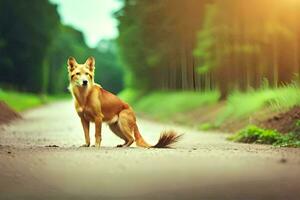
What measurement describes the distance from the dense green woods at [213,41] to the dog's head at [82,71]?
12.1 meters

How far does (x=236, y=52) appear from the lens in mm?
30609

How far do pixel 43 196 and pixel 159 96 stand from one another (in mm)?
40388

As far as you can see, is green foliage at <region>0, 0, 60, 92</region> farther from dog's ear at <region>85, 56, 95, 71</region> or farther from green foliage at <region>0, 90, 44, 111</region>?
dog's ear at <region>85, 56, 95, 71</region>

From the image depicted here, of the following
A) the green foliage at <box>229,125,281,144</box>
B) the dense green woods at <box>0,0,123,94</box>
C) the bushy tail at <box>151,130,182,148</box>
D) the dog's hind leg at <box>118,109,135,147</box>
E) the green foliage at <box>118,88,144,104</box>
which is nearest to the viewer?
the bushy tail at <box>151,130,182,148</box>

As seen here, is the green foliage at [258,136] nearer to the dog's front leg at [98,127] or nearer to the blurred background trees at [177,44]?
the dog's front leg at [98,127]

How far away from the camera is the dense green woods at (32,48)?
6638 cm

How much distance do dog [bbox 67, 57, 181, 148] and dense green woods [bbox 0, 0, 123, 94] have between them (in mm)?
51841

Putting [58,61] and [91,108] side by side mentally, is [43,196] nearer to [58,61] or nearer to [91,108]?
[91,108]

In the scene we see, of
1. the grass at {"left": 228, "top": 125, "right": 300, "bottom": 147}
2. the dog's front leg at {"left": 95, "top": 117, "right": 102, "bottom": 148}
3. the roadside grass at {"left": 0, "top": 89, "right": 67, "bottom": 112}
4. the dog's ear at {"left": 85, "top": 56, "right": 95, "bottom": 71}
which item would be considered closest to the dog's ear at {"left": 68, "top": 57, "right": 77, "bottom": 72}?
the dog's ear at {"left": 85, "top": 56, "right": 95, "bottom": 71}

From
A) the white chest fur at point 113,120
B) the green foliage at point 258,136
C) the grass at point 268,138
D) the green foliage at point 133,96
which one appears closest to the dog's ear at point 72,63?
the white chest fur at point 113,120

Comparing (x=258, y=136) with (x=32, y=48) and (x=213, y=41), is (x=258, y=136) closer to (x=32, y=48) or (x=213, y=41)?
(x=213, y=41)

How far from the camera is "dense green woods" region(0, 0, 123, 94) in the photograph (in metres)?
66.4

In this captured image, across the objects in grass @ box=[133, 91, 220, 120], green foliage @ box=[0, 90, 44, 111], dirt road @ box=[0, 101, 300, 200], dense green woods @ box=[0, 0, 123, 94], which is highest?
dense green woods @ box=[0, 0, 123, 94]

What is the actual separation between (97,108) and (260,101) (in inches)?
466
